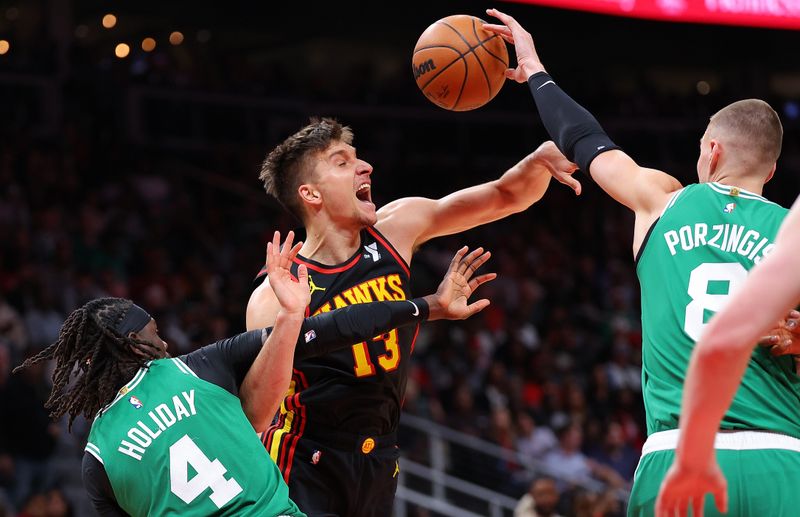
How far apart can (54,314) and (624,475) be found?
6300mm

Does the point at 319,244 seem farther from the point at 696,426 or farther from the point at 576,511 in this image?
the point at 576,511

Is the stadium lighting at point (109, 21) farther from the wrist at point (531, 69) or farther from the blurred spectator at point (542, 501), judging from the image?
the wrist at point (531, 69)

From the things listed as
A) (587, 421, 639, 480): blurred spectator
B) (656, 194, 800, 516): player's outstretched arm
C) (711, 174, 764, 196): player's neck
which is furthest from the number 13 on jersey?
(587, 421, 639, 480): blurred spectator

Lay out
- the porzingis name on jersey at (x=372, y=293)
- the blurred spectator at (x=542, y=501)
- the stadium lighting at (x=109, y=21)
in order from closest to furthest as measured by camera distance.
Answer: the porzingis name on jersey at (x=372, y=293) < the blurred spectator at (x=542, y=501) < the stadium lighting at (x=109, y=21)

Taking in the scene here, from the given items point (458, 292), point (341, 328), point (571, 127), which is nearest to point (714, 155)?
point (571, 127)

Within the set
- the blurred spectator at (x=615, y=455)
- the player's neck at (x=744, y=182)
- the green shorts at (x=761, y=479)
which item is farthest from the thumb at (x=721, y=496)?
the blurred spectator at (x=615, y=455)

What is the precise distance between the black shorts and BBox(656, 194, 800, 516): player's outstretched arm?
264cm

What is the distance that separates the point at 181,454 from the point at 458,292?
4.77ft

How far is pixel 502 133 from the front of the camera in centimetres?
1808

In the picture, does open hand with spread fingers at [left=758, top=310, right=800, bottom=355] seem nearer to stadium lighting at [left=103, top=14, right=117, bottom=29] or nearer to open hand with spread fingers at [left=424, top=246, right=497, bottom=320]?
open hand with spread fingers at [left=424, top=246, right=497, bottom=320]

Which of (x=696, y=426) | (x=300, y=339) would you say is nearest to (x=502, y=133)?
(x=300, y=339)

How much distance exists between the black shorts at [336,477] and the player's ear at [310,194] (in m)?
1.14

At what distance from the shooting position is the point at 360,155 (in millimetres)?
16688

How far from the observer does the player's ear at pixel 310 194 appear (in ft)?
17.6
